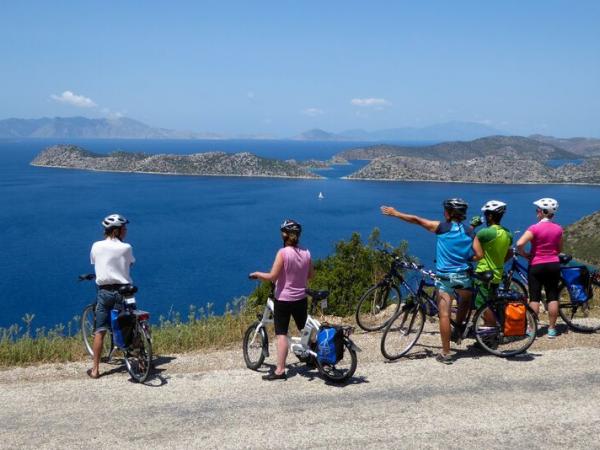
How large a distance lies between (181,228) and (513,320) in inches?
4233

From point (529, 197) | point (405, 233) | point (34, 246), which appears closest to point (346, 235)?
point (405, 233)

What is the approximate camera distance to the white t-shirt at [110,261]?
709cm

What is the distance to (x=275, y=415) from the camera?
5914 mm

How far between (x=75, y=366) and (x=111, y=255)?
5.70ft

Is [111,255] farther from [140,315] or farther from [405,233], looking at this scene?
[405,233]

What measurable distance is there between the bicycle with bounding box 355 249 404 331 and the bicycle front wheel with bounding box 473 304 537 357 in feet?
5.02

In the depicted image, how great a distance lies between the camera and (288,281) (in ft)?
22.3

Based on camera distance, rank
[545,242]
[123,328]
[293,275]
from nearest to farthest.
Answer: [293,275]
[123,328]
[545,242]

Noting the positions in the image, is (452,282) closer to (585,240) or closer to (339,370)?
(339,370)

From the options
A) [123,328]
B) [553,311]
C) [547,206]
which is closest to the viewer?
[123,328]

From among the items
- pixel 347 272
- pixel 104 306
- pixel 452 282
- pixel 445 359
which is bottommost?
pixel 347 272

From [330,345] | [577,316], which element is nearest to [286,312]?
[330,345]

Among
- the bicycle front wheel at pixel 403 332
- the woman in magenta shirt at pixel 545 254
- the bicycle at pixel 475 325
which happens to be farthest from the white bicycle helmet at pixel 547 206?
the bicycle front wheel at pixel 403 332

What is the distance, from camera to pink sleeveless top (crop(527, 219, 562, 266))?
8.41 m
